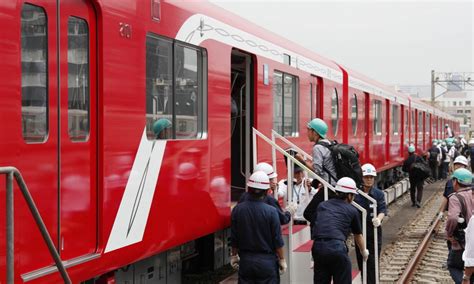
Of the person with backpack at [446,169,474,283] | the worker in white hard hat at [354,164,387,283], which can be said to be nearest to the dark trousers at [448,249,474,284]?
the person with backpack at [446,169,474,283]

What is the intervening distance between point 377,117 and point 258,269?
1177cm

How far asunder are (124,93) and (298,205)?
13.1 ft

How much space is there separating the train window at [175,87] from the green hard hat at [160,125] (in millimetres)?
19

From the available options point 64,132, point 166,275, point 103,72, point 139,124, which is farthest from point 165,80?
point 166,275

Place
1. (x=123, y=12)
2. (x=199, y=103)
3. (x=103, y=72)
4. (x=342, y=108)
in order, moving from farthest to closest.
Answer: (x=342, y=108), (x=199, y=103), (x=123, y=12), (x=103, y=72)

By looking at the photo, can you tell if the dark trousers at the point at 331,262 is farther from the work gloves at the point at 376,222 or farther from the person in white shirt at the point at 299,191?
the person in white shirt at the point at 299,191

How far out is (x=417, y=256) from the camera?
1141 centimetres

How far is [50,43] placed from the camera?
4297 millimetres

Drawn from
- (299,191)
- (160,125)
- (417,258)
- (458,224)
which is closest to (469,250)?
(458,224)

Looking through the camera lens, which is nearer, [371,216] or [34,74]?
[34,74]

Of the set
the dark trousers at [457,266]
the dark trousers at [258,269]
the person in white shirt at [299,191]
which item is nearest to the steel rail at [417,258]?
the person in white shirt at [299,191]

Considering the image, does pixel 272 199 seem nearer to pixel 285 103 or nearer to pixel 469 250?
pixel 469 250

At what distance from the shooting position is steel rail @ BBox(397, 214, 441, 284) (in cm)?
1000

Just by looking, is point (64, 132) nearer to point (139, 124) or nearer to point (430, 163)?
point (139, 124)
